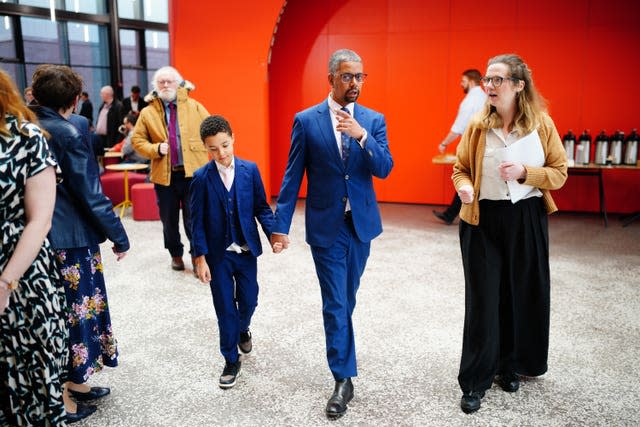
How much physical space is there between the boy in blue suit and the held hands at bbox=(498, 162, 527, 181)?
1.17 m

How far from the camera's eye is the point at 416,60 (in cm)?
802

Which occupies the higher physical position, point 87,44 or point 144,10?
point 144,10

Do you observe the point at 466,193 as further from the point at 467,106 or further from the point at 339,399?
the point at 467,106

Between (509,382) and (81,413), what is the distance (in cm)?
212

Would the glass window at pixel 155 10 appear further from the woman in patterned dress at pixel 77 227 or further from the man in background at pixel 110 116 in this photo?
the woman in patterned dress at pixel 77 227

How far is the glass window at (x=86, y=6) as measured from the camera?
1004cm

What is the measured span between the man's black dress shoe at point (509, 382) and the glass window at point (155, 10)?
32.3 ft

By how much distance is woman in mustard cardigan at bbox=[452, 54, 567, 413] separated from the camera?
8.57 ft

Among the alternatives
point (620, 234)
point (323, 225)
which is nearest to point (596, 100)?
point (620, 234)

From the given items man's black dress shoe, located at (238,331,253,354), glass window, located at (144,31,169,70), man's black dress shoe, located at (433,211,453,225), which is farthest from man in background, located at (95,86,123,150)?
man's black dress shoe, located at (238,331,253,354)

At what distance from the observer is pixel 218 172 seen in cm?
293

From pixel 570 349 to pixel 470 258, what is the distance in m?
1.20

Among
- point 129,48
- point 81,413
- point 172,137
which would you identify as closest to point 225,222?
point 81,413

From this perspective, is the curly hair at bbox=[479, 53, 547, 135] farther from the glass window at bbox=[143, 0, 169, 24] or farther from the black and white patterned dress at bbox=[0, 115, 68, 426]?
the glass window at bbox=[143, 0, 169, 24]
